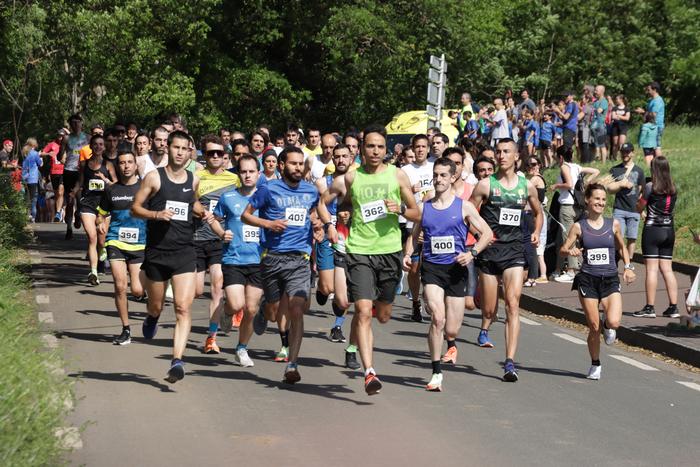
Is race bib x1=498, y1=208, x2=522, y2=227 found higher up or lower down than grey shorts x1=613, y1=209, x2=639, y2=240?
higher up

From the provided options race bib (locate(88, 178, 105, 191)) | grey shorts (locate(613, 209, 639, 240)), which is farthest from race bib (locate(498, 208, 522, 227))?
race bib (locate(88, 178, 105, 191))

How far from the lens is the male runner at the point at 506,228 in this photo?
11172mm

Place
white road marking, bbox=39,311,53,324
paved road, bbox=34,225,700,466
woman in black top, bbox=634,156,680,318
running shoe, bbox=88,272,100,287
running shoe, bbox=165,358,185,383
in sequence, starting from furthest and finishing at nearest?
running shoe, bbox=88,272,100,287, woman in black top, bbox=634,156,680,318, white road marking, bbox=39,311,53,324, running shoe, bbox=165,358,185,383, paved road, bbox=34,225,700,466

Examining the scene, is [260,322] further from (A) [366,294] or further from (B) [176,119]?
(B) [176,119]

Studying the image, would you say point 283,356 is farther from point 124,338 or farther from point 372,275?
point 372,275

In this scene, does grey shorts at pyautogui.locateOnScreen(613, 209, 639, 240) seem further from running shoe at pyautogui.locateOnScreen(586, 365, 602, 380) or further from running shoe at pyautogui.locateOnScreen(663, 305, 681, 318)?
running shoe at pyautogui.locateOnScreen(586, 365, 602, 380)

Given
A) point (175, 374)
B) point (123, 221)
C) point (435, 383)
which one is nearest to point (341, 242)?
point (123, 221)

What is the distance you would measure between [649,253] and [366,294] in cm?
617

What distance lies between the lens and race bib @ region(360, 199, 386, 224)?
32.5 ft

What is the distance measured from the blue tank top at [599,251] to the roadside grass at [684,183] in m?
9.39

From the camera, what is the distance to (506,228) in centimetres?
1145

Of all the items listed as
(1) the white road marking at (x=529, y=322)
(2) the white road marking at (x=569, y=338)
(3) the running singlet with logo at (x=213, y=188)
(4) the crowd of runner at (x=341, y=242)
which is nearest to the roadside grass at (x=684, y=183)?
(1) the white road marking at (x=529, y=322)

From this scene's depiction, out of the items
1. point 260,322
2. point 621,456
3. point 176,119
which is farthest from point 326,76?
point 621,456

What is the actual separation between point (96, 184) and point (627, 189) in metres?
6.42
